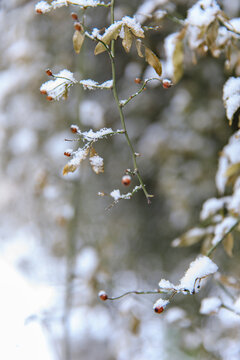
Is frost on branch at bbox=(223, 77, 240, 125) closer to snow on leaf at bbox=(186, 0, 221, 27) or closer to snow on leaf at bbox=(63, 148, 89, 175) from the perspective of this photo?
snow on leaf at bbox=(186, 0, 221, 27)

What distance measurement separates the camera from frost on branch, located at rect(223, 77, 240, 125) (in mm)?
1052

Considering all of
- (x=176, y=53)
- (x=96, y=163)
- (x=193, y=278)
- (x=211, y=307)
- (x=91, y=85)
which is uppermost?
(x=176, y=53)

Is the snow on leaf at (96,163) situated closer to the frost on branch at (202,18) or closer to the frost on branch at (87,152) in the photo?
the frost on branch at (87,152)

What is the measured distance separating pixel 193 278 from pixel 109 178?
236cm

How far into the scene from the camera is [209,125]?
106 inches

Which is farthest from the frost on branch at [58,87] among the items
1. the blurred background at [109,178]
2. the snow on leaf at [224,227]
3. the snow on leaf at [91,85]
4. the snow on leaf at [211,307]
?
the blurred background at [109,178]

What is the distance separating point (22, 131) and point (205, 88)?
154 cm

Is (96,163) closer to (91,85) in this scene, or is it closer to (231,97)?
(91,85)

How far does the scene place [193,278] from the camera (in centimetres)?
88

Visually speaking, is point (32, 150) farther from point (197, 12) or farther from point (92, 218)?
point (197, 12)

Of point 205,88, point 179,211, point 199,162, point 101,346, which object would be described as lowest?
point 101,346

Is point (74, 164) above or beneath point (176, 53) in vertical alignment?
beneath

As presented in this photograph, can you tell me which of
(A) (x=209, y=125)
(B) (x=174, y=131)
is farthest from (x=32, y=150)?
(A) (x=209, y=125)

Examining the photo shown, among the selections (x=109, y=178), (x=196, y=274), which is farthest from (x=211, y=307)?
(x=109, y=178)
